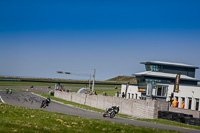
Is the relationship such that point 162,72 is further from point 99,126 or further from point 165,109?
point 99,126

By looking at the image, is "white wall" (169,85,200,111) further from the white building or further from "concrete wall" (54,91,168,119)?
"concrete wall" (54,91,168,119)

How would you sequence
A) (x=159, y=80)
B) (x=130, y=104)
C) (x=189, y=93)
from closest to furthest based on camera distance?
(x=130, y=104), (x=189, y=93), (x=159, y=80)

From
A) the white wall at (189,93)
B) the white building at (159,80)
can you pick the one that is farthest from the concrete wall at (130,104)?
the white wall at (189,93)

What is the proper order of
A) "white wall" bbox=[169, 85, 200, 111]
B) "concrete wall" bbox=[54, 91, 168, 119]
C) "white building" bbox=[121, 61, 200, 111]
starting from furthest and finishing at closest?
"white building" bbox=[121, 61, 200, 111]
"white wall" bbox=[169, 85, 200, 111]
"concrete wall" bbox=[54, 91, 168, 119]

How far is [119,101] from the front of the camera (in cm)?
4772

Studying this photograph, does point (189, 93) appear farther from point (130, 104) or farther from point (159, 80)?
point (159, 80)

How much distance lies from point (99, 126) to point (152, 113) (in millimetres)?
18811

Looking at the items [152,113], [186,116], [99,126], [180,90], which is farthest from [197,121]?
[180,90]

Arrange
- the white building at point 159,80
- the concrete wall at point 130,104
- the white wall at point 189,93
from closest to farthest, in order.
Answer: the concrete wall at point 130,104 < the white wall at point 189,93 < the white building at point 159,80

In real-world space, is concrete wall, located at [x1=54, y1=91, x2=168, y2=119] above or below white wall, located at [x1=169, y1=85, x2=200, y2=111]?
below

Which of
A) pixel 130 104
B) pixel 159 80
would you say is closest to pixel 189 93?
pixel 130 104

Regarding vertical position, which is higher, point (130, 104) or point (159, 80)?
point (159, 80)

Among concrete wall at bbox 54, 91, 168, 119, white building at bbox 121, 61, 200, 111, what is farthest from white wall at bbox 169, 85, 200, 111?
concrete wall at bbox 54, 91, 168, 119

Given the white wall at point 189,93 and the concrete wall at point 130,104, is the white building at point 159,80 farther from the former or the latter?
the concrete wall at point 130,104
